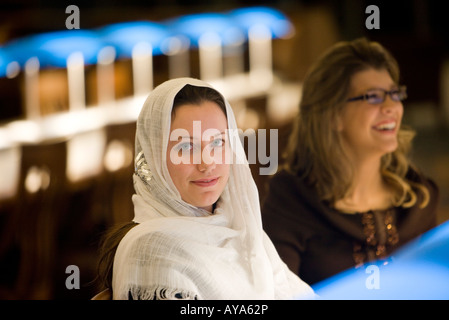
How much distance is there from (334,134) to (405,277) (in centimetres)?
40

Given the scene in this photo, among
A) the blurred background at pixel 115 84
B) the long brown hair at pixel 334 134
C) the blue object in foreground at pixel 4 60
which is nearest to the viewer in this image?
the long brown hair at pixel 334 134

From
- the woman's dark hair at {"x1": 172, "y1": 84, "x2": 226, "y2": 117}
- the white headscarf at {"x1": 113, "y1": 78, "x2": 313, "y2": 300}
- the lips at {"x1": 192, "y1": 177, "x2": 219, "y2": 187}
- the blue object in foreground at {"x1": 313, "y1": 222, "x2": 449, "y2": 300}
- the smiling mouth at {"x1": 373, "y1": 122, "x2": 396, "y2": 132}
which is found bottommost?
the blue object in foreground at {"x1": 313, "y1": 222, "x2": 449, "y2": 300}

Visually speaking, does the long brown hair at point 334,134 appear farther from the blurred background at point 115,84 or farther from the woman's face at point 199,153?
the woman's face at point 199,153

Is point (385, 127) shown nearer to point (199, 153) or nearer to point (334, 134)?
point (334, 134)

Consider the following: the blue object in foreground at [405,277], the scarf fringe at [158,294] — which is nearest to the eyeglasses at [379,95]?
the blue object in foreground at [405,277]

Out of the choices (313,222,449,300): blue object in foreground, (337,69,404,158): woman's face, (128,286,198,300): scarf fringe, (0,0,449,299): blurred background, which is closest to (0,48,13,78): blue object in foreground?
(0,0,449,299): blurred background

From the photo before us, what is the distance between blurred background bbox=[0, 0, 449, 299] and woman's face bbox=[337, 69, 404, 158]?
0.70 feet

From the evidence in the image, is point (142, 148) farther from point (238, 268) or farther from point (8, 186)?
point (8, 186)

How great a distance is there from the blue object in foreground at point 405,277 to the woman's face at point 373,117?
26 centimetres

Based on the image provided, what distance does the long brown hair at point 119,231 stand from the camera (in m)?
1.17

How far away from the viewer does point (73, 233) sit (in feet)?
6.56

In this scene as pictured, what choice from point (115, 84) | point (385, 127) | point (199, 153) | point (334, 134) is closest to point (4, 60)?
point (115, 84)

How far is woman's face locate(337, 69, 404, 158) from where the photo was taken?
154cm

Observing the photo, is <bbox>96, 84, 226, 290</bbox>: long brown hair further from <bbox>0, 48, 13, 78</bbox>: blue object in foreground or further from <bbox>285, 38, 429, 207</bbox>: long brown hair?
<bbox>0, 48, 13, 78</bbox>: blue object in foreground
